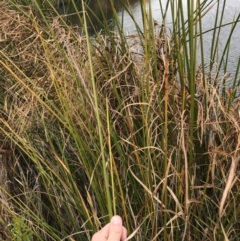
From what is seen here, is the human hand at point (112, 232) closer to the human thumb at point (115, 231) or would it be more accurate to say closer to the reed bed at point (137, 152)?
the human thumb at point (115, 231)

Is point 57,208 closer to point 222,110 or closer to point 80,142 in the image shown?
point 80,142

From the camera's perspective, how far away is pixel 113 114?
99 cm

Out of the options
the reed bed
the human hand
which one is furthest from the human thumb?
the reed bed

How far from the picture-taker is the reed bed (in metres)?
0.78

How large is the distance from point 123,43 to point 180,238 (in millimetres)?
542

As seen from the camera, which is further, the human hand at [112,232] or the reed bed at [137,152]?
the reed bed at [137,152]

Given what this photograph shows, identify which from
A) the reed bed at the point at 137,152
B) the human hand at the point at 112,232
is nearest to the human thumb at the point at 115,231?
the human hand at the point at 112,232

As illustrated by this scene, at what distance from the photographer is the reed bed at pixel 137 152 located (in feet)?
2.55

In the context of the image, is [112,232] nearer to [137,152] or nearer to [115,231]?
[115,231]

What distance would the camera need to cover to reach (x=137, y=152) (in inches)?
33.0

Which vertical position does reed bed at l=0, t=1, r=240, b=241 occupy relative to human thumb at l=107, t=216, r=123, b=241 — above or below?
Result: below

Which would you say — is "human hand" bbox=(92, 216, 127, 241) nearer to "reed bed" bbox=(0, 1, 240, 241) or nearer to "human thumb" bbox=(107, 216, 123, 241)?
"human thumb" bbox=(107, 216, 123, 241)

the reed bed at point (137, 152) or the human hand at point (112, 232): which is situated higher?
the human hand at point (112, 232)

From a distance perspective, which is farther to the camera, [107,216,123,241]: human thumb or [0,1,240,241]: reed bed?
[0,1,240,241]: reed bed
